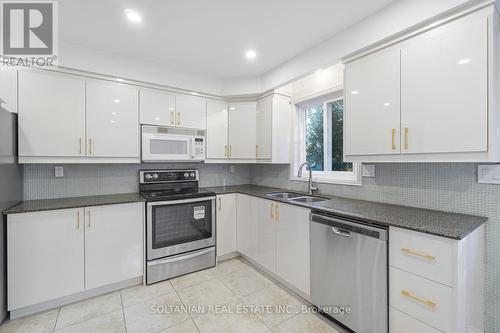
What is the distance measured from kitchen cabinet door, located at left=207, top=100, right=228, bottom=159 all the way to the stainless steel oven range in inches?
25.9

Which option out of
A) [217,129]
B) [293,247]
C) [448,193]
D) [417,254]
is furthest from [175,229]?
[448,193]

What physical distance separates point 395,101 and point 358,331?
1.66 metres

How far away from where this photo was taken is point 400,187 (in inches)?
76.5

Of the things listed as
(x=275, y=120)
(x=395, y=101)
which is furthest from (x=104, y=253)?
(x=395, y=101)

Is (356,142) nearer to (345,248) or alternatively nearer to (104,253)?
(345,248)

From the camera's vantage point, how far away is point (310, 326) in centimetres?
179

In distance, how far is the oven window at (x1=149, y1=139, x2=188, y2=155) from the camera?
8.80 feet

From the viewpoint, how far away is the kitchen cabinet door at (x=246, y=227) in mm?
2746

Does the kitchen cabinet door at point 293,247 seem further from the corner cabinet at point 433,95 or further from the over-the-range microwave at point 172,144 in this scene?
the over-the-range microwave at point 172,144

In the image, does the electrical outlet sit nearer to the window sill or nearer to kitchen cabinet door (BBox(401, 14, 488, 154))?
the window sill

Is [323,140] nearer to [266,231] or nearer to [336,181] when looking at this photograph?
[336,181]

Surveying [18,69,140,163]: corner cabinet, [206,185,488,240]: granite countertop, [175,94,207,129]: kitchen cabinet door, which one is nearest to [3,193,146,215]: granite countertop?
[18,69,140,163]: corner cabinet

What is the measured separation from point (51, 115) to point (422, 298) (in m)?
3.23

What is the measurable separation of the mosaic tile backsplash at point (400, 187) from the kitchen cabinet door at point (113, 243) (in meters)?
0.59
